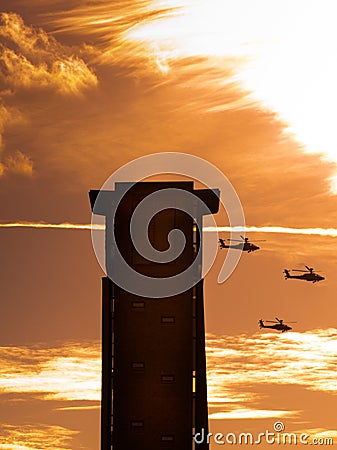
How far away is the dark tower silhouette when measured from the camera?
78.9 metres

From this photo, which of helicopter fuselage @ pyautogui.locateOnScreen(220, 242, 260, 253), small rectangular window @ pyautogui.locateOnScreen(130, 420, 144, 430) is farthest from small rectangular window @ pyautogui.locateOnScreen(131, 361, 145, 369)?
helicopter fuselage @ pyautogui.locateOnScreen(220, 242, 260, 253)

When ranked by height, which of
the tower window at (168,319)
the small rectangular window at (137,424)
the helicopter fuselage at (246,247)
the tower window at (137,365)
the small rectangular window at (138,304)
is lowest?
the small rectangular window at (137,424)

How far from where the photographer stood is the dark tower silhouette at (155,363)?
259 feet

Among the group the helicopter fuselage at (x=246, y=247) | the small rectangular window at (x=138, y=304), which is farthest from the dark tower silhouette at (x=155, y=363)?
the helicopter fuselage at (x=246, y=247)

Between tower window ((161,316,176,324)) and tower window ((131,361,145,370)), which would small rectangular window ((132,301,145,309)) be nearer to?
tower window ((161,316,176,324))

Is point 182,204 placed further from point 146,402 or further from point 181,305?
point 146,402

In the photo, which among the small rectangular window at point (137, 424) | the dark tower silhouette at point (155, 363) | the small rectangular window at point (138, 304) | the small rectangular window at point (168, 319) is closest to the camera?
the dark tower silhouette at point (155, 363)

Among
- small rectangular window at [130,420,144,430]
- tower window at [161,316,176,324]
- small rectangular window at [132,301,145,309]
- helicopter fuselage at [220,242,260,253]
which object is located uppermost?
helicopter fuselage at [220,242,260,253]

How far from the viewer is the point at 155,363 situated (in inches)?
3127

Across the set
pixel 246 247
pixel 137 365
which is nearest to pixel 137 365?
pixel 137 365

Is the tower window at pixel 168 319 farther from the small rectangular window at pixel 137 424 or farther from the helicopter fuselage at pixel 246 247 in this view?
the helicopter fuselage at pixel 246 247

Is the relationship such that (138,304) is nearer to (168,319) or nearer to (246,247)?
(168,319)

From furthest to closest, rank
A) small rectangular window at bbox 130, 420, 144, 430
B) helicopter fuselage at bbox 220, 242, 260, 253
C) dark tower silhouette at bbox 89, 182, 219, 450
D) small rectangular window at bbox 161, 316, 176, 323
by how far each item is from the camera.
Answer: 1. helicopter fuselage at bbox 220, 242, 260, 253
2. small rectangular window at bbox 161, 316, 176, 323
3. small rectangular window at bbox 130, 420, 144, 430
4. dark tower silhouette at bbox 89, 182, 219, 450

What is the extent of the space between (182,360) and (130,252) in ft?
29.4
